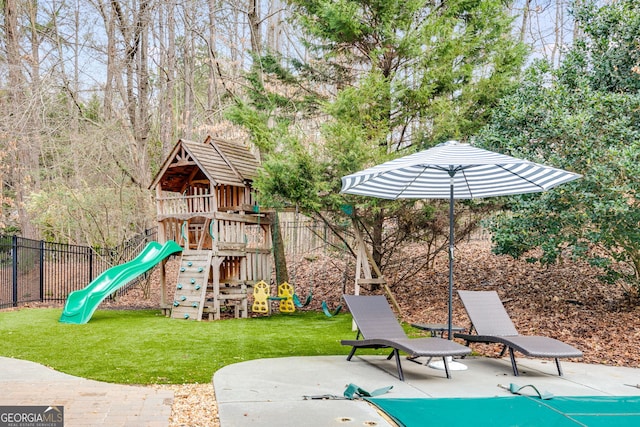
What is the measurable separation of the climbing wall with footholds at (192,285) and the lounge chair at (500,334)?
5658 mm

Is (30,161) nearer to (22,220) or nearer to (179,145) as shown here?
(22,220)

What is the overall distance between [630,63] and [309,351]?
6.89 m

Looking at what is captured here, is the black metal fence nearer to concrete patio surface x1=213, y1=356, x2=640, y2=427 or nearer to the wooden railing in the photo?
the wooden railing

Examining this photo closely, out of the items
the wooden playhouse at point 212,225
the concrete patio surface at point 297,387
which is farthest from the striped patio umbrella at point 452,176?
the wooden playhouse at point 212,225

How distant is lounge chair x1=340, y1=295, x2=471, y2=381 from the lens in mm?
5469

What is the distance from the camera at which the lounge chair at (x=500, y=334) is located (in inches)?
223

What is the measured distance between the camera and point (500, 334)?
6.71 metres

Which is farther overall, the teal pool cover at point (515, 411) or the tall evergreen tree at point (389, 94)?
the tall evergreen tree at point (389, 94)

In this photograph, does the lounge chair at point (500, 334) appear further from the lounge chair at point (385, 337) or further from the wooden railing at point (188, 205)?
the wooden railing at point (188, 205)

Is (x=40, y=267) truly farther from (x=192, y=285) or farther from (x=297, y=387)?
(x=297, y=387)

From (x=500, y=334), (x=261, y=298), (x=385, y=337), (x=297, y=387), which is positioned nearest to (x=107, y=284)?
(x=261, y=298)

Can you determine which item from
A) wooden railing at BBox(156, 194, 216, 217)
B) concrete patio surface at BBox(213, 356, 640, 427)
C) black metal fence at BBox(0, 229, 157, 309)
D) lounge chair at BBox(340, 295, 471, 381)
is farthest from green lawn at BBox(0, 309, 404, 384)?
wooden railing at BBox(156, 194, 216, 217)

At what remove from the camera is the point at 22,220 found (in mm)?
19016

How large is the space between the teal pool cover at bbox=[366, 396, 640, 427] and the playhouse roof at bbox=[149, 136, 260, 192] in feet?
24.9
